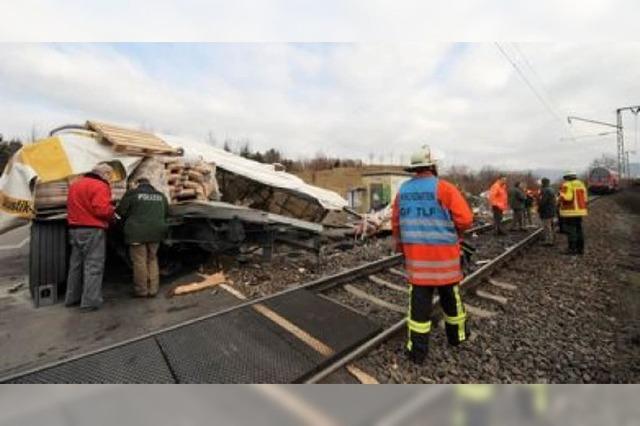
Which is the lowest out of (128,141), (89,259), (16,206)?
(89,259)

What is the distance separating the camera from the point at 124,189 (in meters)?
5.95

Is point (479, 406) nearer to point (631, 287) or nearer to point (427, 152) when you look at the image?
point (427, 152)

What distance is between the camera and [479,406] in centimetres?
204

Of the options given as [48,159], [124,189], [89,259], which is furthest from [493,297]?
[48,159]

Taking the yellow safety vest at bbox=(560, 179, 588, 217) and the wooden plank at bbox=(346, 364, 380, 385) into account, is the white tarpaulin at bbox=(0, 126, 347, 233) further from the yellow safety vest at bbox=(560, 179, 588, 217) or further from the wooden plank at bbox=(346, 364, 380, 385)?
the yellow safety vest at bbox=(560, 179, 588, 217)

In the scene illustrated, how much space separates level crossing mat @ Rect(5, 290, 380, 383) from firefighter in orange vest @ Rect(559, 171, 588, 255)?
669 cm

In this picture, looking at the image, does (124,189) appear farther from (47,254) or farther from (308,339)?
(308,339)

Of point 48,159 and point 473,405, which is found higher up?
point 48,159

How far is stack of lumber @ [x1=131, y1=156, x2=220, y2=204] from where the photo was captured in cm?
632

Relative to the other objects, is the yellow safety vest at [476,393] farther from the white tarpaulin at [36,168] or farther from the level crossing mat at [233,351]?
the white tarpaulin at [36,168]

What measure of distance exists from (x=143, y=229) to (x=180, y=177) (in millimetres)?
1630

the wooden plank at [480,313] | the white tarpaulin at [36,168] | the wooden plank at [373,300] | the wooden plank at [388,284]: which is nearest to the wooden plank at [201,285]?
the wooden plank at [373,300]

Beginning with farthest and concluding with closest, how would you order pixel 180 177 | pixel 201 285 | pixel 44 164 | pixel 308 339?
pixel 180 177 < pixel 201 285 < pixel 44 164 < pixel 308 339

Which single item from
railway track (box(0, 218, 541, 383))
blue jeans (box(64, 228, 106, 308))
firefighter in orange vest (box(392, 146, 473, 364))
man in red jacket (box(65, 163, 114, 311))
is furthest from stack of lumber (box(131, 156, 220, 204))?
firefighter in orange vest (box(392, 146, 473, 364))
